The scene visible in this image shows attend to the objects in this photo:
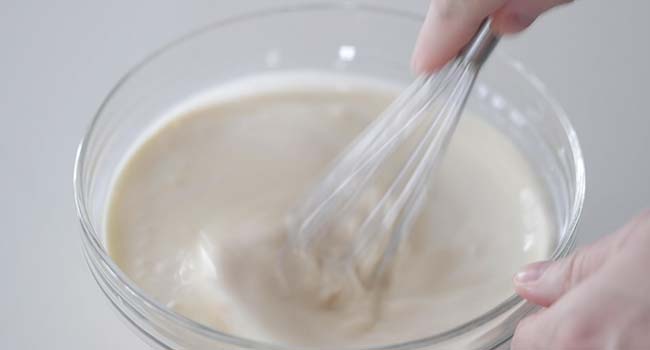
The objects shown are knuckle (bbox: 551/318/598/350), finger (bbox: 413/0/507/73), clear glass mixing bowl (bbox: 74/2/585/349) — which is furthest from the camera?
clear glass mixing bowl (bbox: 74/2/585/349)

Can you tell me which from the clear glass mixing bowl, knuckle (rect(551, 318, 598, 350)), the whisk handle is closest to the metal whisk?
the whisk handle

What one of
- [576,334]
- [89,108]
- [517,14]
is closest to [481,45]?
[517,14]

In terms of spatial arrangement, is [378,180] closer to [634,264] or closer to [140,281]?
[140,281]

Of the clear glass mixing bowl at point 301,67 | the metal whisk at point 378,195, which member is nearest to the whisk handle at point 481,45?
the metal whisk at point 378,195

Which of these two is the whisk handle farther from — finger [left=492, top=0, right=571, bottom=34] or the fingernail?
the fingernail

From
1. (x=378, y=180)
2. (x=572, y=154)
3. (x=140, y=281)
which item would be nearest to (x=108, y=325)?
(x=140, y=281)

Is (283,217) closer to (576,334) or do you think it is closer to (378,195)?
(378,195)

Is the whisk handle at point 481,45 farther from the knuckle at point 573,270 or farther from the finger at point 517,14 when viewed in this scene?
the knuckle at point 573,270
